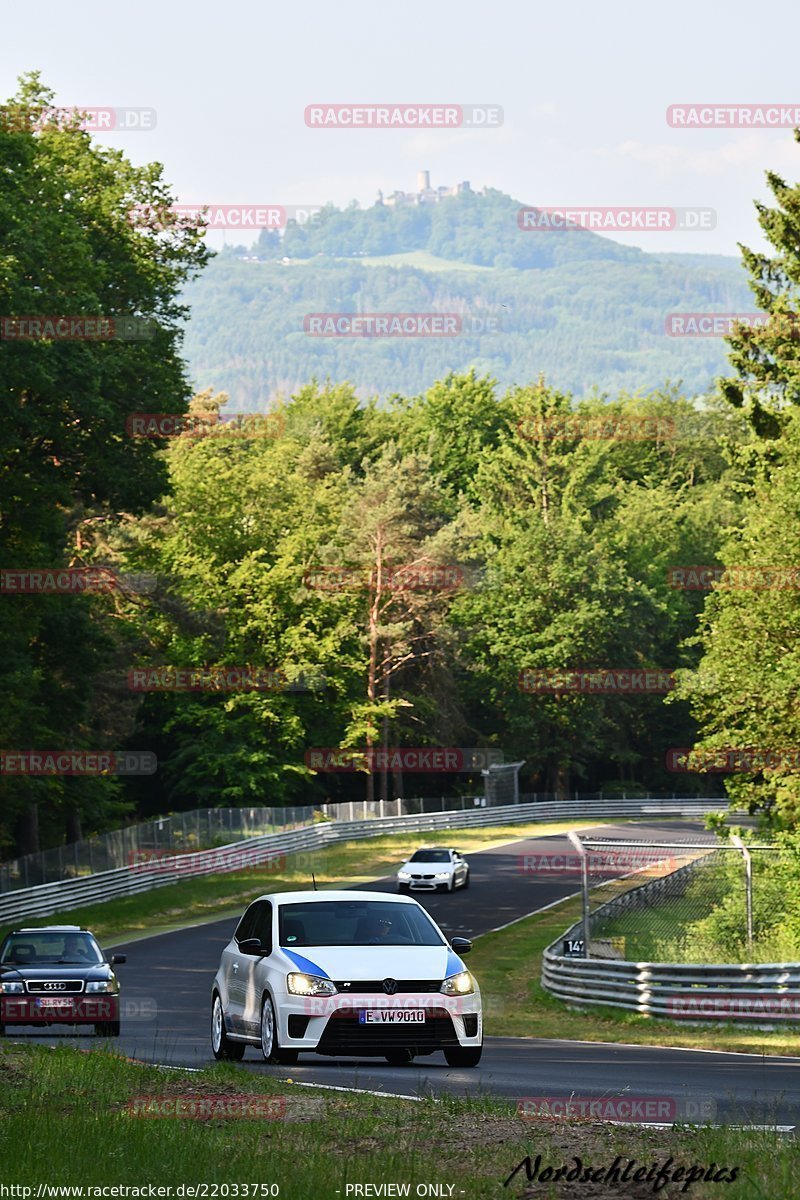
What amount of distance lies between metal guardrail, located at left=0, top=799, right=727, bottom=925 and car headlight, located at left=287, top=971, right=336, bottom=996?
1151 inches

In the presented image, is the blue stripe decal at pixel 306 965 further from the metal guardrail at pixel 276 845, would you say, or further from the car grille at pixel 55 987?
the metal guardrail at pixel 276 845

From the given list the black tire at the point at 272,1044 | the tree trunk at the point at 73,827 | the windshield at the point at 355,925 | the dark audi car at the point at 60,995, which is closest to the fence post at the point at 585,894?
the dark audi car at the point at 60,995

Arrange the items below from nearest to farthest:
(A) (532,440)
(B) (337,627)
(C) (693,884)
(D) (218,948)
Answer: (C) (693,884) → (D) (218,948) → (B) (337,627) → (A) (532,440)

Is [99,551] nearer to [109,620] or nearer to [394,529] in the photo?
[109,620]

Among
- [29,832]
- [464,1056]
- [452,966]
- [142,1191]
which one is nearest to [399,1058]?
[464,1056]

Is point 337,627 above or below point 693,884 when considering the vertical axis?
above

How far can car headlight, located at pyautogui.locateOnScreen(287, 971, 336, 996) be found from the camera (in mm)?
14820

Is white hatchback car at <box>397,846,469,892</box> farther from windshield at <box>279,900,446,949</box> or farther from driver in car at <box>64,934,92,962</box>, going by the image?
windshield at <box>279,900,446,949</box>

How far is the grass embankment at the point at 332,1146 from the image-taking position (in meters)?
8.53

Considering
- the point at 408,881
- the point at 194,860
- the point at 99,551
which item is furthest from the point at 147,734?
the point at 408,881

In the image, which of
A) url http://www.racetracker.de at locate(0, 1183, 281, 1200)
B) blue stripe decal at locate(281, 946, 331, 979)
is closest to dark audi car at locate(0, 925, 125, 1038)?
blue stripe decal at locate(281, 946, 331, 979)

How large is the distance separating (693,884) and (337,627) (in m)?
43.6

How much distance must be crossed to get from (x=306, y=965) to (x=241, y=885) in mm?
40681

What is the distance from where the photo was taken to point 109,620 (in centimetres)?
6169
